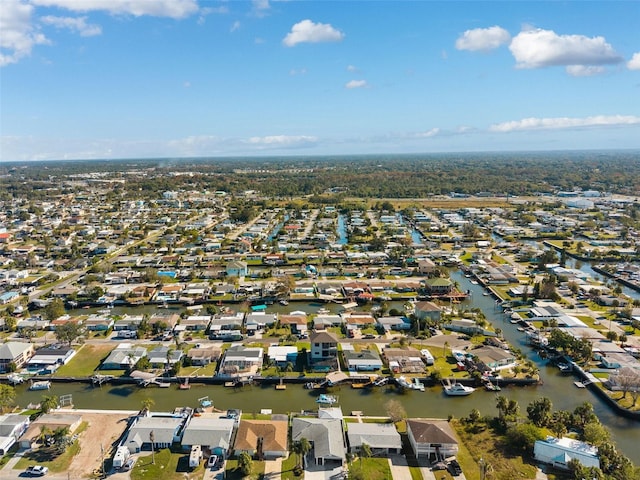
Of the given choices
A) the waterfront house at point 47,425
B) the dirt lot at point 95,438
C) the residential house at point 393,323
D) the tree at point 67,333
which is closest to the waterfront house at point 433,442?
the residential house at point 393,323

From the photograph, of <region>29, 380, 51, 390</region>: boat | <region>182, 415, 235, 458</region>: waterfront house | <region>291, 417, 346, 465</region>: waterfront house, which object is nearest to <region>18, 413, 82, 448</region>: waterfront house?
<region>29, 380, 51, 390</region>: boat

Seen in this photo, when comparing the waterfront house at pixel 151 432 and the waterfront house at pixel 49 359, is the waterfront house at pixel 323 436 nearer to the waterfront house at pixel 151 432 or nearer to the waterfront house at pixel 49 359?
the waterfront house at pixel 151 432

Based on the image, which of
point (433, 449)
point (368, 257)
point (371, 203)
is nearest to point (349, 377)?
point (433, 449)

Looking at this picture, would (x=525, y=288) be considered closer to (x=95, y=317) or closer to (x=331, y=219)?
(x=95, y=317)

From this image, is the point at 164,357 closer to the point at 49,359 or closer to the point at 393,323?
the point at 49,359

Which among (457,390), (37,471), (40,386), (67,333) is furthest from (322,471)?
(67,333)

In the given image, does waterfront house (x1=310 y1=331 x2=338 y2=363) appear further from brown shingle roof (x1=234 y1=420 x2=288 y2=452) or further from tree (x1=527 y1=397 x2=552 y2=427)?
tree (x1=527 y1=397 x2=552 y2=427)
